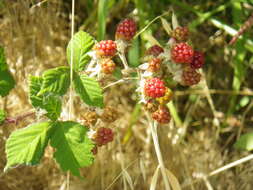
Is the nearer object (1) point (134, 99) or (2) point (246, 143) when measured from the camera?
(2) point (246, 143)

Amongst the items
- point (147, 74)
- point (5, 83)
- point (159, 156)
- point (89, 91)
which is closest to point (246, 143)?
point (159, 156)

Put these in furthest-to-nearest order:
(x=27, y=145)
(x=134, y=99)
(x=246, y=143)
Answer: (x=134, y=99)
(x=246, y=143)
(x=27, y=145)

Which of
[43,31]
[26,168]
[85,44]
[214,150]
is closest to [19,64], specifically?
[43,31]

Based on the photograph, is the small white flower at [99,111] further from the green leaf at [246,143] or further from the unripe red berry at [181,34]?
the green leaf at [246,143]

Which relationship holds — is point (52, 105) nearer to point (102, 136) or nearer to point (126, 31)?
point (102, 136)

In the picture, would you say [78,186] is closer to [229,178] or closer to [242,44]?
[229,178]

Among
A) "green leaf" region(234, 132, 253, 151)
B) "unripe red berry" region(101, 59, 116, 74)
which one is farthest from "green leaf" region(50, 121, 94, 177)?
"green leaf" region(234, 132, 253, 151)
